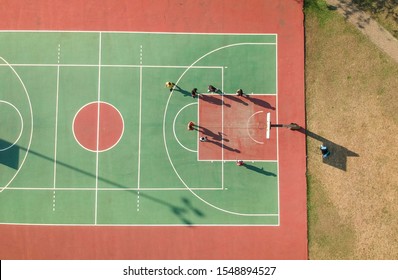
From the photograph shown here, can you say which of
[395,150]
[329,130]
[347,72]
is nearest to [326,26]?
[347,72]

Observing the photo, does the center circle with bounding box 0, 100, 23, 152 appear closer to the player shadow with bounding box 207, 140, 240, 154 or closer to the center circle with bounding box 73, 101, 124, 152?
the center circle with bounding box 73, 101, 124, 152

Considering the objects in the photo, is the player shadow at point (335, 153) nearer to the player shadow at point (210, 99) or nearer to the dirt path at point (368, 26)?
the player shadow at point (210, 99)

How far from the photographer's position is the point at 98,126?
60.3ft

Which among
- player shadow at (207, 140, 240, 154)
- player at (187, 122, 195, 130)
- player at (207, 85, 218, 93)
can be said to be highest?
player at (207, 85, 218, 93)

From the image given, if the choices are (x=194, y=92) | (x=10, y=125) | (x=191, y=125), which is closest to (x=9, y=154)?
(x=10, y=125)

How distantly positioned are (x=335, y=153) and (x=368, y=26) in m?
5.86

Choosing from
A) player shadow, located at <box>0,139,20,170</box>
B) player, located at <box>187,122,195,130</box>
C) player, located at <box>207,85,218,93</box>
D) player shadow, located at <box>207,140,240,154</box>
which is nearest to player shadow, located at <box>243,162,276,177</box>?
player shadow, located at <box>207,140,240,154</box>

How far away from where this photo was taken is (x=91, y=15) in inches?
736

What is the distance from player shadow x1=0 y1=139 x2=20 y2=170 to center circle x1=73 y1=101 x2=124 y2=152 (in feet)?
8.81

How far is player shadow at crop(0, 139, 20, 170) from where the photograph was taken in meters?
18.2

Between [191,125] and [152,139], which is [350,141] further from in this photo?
[152,139]

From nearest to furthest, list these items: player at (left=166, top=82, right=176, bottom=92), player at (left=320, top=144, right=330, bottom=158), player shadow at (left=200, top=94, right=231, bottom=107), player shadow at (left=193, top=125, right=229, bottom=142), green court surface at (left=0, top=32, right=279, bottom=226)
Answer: player at (left=320, top=144, right=330, bottom=158), green court surface at (left=0, top=32, right=279, bottom=226), player at (left=166, top=82, right=176, bottom=92), player shadow at (left=193, top=125, right=229, bottom=142), player shadow at (left=200, top=94, right=231, bottom=107)

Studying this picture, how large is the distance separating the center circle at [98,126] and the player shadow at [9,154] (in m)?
2.69
